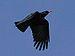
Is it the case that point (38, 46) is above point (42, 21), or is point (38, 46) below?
below

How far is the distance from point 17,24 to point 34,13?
76 cm

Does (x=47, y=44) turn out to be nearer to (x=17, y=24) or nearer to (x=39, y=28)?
(x=39, y=28)

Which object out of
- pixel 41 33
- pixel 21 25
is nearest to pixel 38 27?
pixel 41 33

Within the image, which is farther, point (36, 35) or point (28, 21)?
point (36, 35)

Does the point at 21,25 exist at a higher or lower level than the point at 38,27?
lower

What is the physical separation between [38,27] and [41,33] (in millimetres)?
305

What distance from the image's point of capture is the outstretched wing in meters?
10.1

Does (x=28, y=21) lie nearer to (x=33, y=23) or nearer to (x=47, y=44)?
(x=33, y=23)

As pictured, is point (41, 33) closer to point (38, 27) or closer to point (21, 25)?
point (38, 27)

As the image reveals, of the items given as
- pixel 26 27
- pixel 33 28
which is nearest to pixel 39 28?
pixel 33 28

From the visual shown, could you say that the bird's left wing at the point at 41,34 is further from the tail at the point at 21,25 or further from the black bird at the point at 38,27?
the tail at the point at 21,25

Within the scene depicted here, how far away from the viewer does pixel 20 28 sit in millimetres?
9305

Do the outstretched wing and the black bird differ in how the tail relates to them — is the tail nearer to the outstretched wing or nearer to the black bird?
the black bird

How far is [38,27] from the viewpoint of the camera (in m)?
10.3
